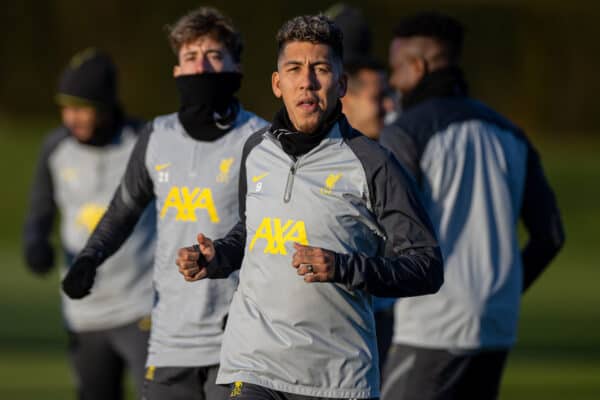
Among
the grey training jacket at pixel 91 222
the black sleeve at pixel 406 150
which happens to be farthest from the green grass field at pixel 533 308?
the black sleeve at pixel 406 150

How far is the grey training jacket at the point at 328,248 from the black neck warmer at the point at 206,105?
3.79 feet

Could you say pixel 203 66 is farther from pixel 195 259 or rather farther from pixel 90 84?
pixel 90 84

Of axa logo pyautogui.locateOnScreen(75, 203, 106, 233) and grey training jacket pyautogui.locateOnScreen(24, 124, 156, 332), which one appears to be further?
axa logo pyautogui.locateOnScreen(75, 203, 106, 233)

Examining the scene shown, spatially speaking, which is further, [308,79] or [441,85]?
[441,85]

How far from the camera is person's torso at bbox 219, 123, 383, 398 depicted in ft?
17.1

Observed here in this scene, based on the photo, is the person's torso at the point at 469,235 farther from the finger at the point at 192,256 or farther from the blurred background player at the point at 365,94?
the finger at the point at 192,256

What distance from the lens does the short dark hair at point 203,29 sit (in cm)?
652

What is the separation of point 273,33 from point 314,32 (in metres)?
24.8

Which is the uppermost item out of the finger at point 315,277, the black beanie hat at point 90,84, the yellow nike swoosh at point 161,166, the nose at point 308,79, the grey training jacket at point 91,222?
the nose at point 308,79

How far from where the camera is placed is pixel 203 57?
658 cm

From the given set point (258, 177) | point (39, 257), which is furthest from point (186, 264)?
point (39, 257)

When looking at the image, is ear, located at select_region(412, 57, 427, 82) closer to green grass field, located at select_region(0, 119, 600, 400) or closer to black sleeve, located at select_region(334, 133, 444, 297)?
black sleeve, located at select_region(334, 133, 444, 297)

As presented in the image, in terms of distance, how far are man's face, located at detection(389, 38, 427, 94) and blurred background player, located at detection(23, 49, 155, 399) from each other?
6.78 ft

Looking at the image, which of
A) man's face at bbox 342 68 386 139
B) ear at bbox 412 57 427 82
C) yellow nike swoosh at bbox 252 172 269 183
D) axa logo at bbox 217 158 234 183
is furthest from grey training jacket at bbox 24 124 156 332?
yellow nike swoosh at bbox 252 172 269 183
